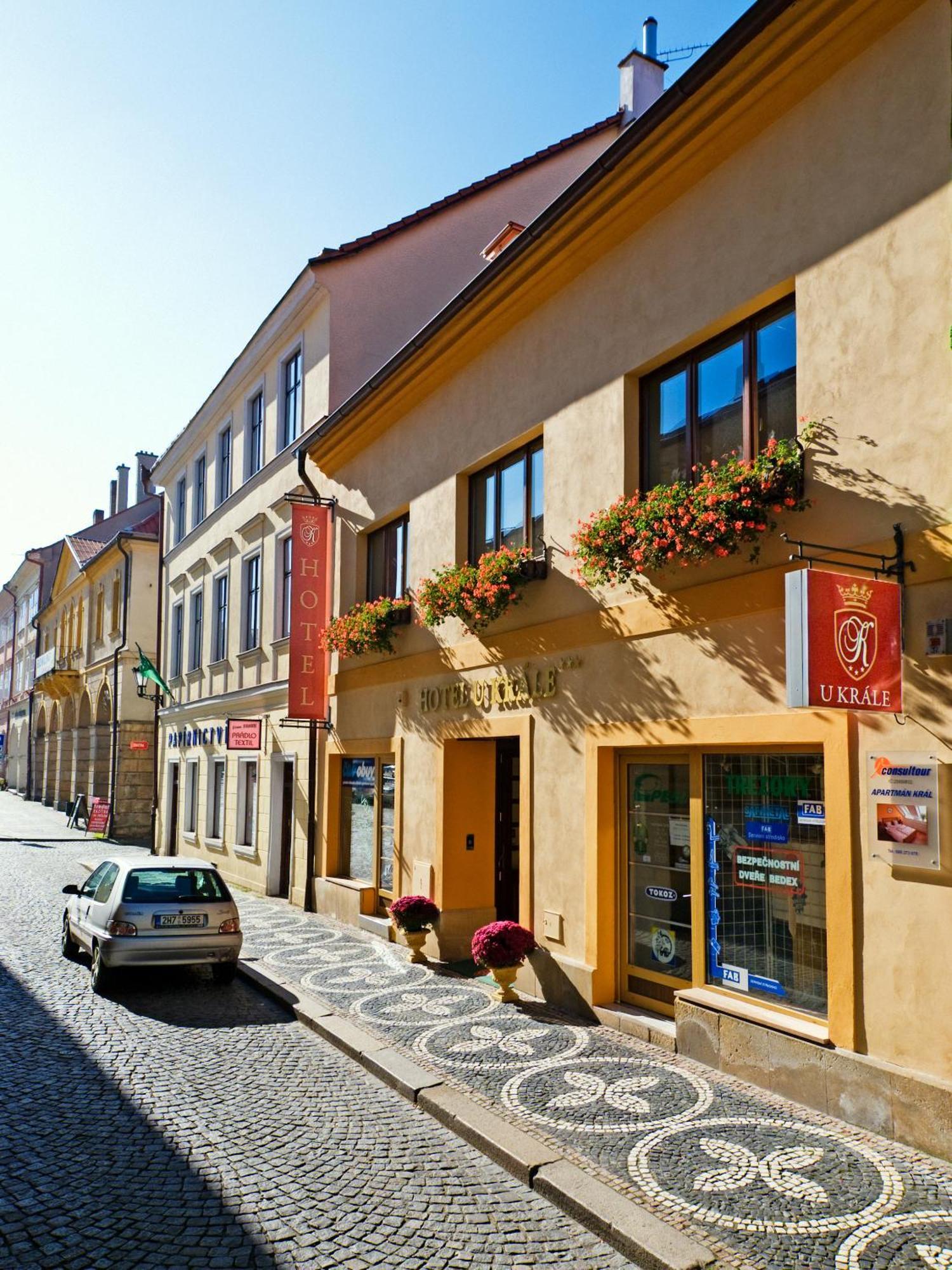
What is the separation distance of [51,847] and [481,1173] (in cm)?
2727

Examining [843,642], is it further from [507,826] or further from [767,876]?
[507,826]

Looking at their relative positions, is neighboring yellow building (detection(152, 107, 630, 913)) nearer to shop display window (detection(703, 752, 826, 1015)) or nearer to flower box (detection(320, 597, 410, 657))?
flower box (detection(320, 597, 410, 657))

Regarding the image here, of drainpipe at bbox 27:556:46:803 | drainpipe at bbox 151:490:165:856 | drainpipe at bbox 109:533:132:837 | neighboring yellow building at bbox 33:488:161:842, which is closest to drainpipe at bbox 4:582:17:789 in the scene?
drainpipe at bbox 27:556:46:803

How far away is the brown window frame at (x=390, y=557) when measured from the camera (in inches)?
574

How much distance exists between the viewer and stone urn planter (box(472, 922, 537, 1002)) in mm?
9953

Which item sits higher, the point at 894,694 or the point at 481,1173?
the point at 894,694

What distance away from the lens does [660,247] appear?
9234 millimetres

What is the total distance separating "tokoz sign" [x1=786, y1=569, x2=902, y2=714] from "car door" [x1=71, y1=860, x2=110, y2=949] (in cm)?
903

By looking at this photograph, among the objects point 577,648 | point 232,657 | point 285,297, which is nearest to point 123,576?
point 232,657

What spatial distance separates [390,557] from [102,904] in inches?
250

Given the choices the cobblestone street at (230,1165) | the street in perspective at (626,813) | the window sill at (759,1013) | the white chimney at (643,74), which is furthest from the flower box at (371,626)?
the white chimney at (643,74)

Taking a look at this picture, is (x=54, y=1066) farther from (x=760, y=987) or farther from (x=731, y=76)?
(x=731, y=76)

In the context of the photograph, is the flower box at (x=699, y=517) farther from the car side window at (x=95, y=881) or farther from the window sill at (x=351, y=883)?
the window sill at (x=351, y=883)

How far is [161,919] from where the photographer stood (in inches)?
429
